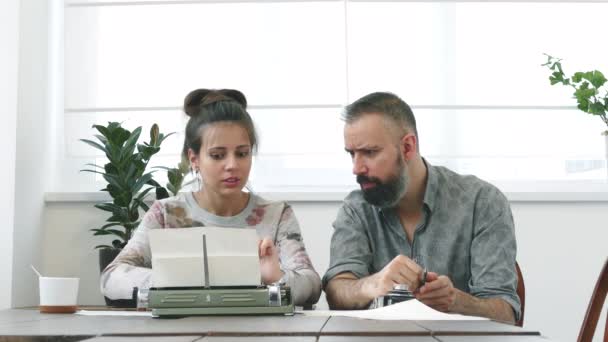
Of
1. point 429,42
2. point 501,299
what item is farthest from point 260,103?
point 501,299

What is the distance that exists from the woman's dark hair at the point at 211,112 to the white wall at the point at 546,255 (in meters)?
0.93

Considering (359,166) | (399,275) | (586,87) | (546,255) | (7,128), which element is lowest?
(546,255)

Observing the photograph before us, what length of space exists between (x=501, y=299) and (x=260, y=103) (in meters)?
1.75

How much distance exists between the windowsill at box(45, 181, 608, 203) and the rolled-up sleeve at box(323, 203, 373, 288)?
108cm

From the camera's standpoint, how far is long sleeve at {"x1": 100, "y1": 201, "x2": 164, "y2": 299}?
2107 mm

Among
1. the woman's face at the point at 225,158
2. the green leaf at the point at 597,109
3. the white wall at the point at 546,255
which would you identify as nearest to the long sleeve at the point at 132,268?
the woman's face at the point at 225,158

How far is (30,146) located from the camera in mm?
3467

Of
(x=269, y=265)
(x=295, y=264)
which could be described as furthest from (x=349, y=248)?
(x=269, y=265)

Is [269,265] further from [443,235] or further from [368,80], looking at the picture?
[368,80]

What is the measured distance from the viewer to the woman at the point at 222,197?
235 cm

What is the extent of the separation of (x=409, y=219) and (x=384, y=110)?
1.02 feet

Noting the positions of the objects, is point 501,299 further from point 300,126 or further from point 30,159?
point 30,159

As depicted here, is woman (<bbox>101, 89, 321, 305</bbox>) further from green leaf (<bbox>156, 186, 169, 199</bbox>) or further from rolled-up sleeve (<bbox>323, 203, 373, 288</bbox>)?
green leaf (<bbox>156, 186, 169, 199</bbox>)

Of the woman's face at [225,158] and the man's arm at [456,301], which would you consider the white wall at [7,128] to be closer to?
the woman's face at [225,158]
